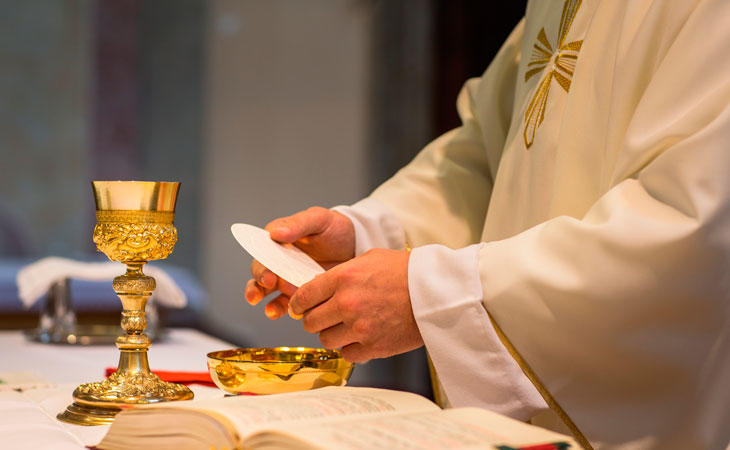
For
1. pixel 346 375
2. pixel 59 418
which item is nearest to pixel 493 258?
pixel 346 375

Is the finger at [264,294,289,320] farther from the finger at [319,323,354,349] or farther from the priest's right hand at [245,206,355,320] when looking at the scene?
the finger at [319,323,354,349]

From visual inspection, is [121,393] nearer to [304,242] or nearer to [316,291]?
[316,291]

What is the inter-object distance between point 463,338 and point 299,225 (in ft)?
1.64

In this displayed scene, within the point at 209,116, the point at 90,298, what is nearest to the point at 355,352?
the point at 90,298

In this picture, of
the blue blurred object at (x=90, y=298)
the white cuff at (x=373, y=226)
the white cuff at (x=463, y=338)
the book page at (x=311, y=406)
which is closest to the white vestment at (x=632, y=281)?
the white cuff at (x=463, y=338)

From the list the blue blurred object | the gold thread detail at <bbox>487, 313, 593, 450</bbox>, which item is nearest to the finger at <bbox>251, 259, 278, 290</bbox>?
the gold thread detail at <bbox>487, 313, 593, 450</bbox>

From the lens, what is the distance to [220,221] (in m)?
6.91

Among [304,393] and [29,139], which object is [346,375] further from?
[29,139]

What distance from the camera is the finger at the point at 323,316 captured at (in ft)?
4.31

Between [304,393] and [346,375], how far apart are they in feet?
0.96

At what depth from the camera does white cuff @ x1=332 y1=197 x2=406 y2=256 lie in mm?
1825

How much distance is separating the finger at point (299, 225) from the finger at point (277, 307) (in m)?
0.11

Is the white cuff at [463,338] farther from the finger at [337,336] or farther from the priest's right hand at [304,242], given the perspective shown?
the priest's right hand at [304,242]

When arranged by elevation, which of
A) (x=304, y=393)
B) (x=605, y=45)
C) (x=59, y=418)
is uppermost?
(x=605, y=45)
